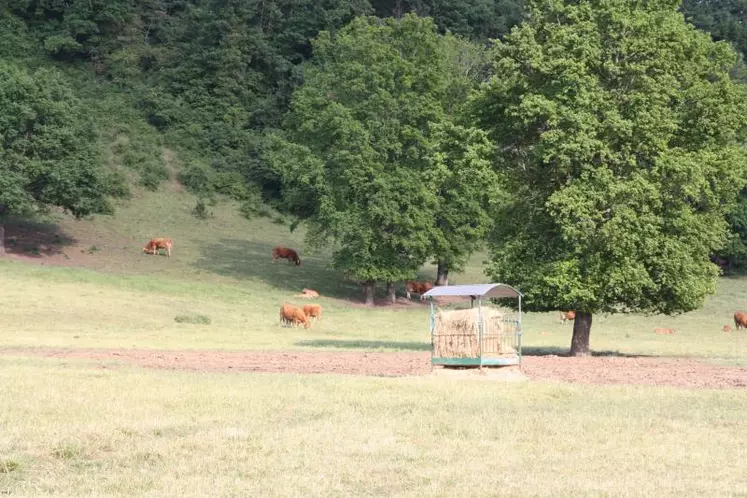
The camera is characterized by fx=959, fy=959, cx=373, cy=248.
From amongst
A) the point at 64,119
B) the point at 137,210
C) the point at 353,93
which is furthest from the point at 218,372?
the point at 137,210

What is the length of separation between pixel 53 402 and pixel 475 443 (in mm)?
8445

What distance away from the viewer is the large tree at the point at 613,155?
3284cm

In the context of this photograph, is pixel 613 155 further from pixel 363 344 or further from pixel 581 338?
pixel 363 344

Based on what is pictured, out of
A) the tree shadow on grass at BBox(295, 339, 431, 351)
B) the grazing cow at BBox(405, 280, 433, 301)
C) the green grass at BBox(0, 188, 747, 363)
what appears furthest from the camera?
the grazing cow at BBox(405, 280, 433, 301)

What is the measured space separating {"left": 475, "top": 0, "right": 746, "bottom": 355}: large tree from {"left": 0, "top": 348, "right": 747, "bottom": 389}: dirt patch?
3.05m

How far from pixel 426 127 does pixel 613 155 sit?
102 feet

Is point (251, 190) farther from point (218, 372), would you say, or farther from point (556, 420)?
point (556, 420)

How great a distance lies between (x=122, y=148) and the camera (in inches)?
3531

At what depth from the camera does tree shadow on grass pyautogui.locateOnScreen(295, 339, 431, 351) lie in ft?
124

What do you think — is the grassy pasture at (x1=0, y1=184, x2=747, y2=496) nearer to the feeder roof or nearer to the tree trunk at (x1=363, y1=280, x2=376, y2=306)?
the feeder roof

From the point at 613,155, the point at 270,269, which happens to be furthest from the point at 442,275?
the point at 613,155

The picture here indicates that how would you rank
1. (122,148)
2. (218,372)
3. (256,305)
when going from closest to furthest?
(218,372), (256,305), (122,148)

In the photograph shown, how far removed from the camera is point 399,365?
94.5ft

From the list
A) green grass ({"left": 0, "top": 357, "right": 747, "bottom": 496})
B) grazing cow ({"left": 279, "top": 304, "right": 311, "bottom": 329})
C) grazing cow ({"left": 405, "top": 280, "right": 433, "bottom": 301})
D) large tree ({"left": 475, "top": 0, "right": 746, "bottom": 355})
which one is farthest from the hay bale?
grazing cow ({"left": 405, "top": 280, "right": 433, "bottom": 301})
